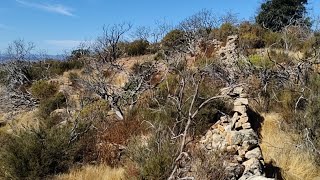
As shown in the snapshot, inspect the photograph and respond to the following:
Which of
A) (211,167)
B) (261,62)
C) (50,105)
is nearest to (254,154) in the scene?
(211,167)

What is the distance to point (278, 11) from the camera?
27.2 metres

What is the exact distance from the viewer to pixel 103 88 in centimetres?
1251

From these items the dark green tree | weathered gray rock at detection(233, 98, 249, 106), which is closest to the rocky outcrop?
weathered gray rock at detection(233, 98, 249, 106)

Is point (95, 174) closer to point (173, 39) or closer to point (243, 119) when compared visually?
point (243, 119)

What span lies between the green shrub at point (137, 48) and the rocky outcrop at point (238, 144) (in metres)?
16.0

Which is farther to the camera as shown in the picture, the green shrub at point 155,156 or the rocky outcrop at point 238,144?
the rocky outcrop at point 238,144

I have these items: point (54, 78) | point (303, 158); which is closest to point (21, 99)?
point (54, 78)

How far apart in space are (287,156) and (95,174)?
3544 millimetres

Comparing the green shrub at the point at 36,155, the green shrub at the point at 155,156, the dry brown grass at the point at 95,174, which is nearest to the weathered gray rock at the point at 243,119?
the green shrub at the point at 155,156

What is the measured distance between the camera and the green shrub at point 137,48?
78.7ft

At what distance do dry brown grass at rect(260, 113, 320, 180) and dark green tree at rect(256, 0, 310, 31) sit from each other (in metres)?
19.8

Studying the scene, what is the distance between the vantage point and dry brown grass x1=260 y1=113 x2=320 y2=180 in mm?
6719

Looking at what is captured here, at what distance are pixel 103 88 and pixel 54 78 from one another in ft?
28.3

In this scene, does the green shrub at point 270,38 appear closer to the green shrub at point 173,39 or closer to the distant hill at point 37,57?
the green shrub at point 173,39
